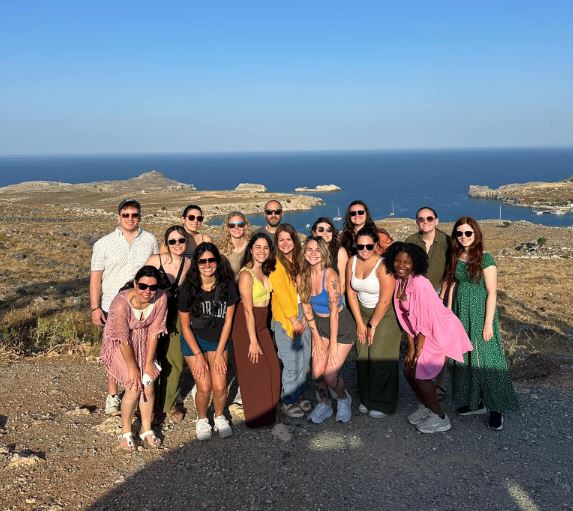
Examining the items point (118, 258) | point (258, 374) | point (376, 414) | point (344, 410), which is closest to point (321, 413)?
point (344, 410)

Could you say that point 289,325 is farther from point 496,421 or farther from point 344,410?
point 496,421

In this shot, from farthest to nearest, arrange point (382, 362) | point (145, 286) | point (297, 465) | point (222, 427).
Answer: point (382, 362) < point (222, 427) < point (297, 465) < point (145, 286)

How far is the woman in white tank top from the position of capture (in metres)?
5.10

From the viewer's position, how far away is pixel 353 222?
6039 mm

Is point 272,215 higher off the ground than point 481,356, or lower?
higher

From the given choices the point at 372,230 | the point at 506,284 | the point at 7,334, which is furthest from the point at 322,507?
the point at 506,284

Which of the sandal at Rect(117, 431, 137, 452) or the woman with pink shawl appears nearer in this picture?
the woman with pink shawl

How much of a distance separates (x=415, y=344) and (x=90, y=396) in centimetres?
410

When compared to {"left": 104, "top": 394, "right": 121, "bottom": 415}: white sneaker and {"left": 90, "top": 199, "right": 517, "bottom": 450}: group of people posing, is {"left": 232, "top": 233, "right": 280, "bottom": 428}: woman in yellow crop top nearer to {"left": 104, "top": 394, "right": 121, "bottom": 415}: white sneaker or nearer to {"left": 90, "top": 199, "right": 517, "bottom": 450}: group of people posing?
{"left": 90, "top": 199, "right": 517, "bottom": 450}: group of people posing

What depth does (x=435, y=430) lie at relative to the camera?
5.01 metres

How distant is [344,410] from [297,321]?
3.67ft

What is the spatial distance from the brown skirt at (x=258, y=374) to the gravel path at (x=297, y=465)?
0.19m

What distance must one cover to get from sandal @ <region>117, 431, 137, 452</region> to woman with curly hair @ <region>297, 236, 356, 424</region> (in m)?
1.89

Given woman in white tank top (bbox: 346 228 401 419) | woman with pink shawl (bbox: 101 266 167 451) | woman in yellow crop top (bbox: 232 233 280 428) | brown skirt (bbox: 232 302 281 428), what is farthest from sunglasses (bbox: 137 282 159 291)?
woman in white tank top (bbox: 346 228 401 419)
